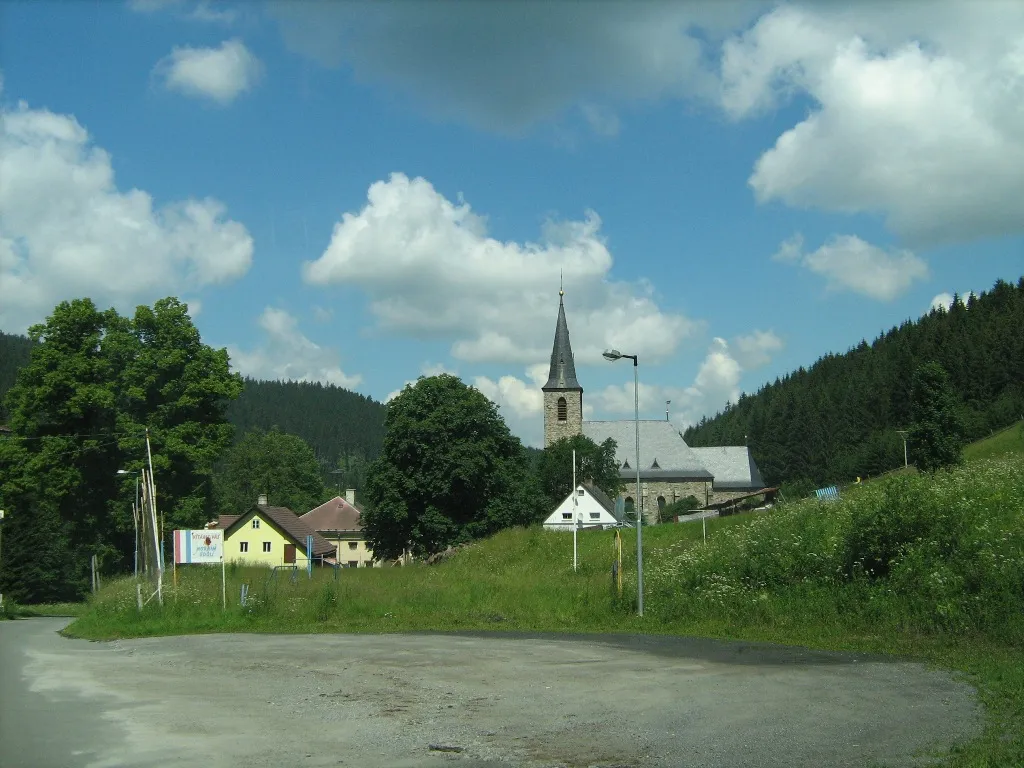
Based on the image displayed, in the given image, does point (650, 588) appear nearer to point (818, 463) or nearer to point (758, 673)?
point (758, 673)

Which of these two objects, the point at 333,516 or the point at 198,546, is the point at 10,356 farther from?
the point at 198,546

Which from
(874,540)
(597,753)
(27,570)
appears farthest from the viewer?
(27,570)

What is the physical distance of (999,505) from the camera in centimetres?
2295

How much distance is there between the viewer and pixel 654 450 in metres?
110

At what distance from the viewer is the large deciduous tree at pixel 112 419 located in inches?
1507

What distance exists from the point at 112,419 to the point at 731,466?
87.5 meters

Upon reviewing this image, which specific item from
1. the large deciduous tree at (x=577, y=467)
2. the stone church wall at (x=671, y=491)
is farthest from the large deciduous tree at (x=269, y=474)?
the stone church wall at (x=671, y=491)

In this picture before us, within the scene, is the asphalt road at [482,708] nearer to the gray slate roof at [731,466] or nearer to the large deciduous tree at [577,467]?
the large deciduous tree at [577,467]

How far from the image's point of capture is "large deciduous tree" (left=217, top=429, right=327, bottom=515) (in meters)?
96.4

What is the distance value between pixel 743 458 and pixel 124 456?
Result: 88.3m

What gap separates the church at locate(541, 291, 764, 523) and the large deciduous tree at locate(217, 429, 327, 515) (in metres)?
27.8

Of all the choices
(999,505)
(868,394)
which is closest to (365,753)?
(999,505)

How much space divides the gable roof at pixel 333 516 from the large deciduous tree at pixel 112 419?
52436mm

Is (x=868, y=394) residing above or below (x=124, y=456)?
above
